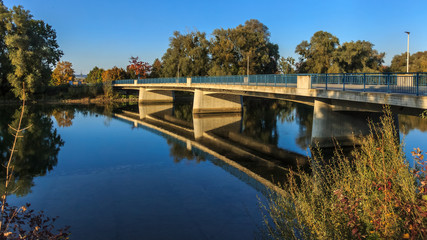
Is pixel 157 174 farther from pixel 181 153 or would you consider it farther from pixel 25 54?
pixel 25 54

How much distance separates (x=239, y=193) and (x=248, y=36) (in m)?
55.1

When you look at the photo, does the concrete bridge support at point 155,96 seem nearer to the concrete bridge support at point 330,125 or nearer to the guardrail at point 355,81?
the guardrail at point 355,81

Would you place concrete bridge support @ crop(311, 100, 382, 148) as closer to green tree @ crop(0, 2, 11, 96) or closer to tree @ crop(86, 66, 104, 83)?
green tree @ crop(0, 2, 11, 96)

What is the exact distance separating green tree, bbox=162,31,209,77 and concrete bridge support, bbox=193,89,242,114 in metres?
29.3

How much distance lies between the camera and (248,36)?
212ft

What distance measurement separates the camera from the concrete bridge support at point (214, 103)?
39719 mm

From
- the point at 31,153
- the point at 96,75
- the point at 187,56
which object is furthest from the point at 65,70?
the point at 31,153

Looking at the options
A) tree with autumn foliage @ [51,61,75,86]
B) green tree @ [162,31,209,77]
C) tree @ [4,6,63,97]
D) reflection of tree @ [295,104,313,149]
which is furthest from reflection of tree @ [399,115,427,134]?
tree with autumn foliage @ [51,61,75,86]

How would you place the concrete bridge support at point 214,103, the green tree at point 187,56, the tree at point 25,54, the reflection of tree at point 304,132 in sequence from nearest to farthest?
the reflection of tree at point 304,132
the concrete bridge support at point 214,103
the tree at point 25,54
the green tree at point 187,56

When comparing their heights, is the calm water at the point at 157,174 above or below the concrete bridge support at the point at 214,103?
below

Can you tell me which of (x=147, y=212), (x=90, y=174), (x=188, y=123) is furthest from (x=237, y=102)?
(x=147, y=212)

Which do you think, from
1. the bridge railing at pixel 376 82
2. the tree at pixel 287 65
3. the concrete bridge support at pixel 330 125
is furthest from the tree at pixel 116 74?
the concrete bridge support at pixel 330 125

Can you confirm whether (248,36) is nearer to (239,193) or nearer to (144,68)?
(144,68)

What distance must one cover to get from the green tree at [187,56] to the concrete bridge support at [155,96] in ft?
32.3
